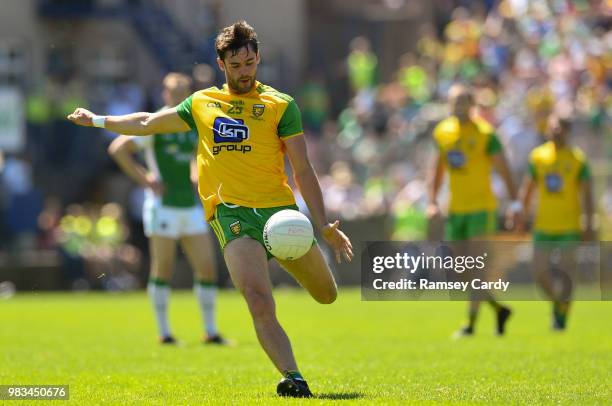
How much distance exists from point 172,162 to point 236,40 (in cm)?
604

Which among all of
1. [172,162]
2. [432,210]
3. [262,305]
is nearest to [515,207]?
[432,210]

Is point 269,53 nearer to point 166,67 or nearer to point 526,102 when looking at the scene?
point 166,67

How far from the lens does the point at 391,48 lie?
3806 cm

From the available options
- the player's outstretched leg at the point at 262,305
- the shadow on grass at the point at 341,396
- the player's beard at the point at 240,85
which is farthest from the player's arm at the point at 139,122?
the shadow on grass at the point at 341,396

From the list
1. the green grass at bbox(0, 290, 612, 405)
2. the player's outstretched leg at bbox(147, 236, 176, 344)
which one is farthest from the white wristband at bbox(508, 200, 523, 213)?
the player's outstretched leg at bbox(147, 236, 176, 344)

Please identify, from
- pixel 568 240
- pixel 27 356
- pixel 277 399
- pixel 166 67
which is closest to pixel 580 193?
pixel 568 240

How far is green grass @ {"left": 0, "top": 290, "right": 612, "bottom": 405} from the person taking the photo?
392 inches

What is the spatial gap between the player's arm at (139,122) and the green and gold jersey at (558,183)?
319 inches

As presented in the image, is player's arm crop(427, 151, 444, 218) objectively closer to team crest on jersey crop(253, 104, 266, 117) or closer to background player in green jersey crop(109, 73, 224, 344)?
background player in green jersey crop(109, 73, 224, 344)

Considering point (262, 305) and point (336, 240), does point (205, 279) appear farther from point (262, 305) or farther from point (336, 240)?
point (336, 240)

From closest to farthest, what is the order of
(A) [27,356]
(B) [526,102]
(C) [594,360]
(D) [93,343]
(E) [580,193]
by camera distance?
(C) [594,360], (A) [27,356], (D) [93,343], (E) [580,193], (B) [526,102]

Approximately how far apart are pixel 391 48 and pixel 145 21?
6.71 meters

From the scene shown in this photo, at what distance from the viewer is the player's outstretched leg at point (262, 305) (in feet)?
31.0

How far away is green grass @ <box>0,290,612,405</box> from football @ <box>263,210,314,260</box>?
1.00 metres
